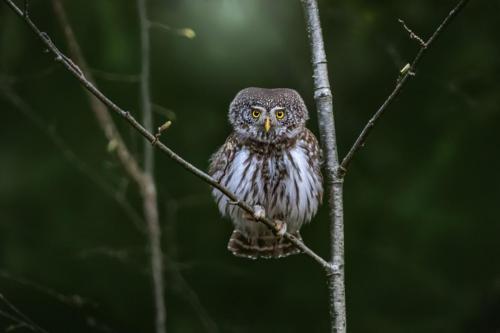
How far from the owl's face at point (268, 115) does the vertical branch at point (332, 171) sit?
0.78 meters

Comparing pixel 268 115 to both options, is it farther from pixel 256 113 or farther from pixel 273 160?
pixel 273 160

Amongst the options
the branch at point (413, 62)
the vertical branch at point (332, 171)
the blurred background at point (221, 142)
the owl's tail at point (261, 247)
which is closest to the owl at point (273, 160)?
the owl's tail at point (261, 247)

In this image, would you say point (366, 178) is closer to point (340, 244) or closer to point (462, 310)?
point (462, 310)

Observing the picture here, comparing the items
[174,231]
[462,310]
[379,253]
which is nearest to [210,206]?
[174,231]

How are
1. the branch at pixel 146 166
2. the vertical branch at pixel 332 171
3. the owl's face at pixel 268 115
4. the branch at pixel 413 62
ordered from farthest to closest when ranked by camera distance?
the branch at pixel 146 166 → the owl's face at pixel 268 115 → the vertical branch at pixel 332 171 → the branch at pixel 413 62

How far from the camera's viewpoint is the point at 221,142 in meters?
6.33

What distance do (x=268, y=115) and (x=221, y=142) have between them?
187cm

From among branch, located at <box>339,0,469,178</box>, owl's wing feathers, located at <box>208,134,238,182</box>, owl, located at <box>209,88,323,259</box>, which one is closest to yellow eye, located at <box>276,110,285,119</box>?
owl, located at <box>209,88,323,259</box>

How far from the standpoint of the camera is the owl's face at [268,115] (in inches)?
177

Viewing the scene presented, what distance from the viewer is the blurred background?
20.2 feet

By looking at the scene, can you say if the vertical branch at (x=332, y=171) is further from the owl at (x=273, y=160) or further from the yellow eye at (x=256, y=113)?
the yellow eye at (x=256, y=113)

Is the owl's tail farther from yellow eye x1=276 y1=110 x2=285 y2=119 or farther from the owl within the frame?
yellow eye x1=276 y1=110 x2=285 y2=119

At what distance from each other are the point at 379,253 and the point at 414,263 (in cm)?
34

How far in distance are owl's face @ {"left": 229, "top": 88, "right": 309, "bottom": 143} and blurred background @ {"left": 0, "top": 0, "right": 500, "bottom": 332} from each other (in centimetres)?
147
